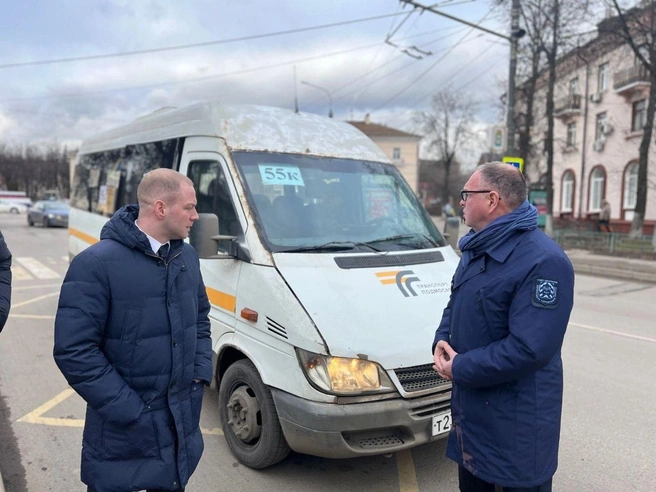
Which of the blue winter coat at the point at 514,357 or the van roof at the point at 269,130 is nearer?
the blue winter coat at the point at 514,357

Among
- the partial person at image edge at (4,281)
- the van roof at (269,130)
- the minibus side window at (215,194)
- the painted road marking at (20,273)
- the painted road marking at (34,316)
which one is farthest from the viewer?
the painted road marking at (20,273)

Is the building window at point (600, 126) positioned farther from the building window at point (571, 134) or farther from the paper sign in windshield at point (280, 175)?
the paper sign in windshield at point (280, 175)

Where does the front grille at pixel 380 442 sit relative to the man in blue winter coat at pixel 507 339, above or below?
below

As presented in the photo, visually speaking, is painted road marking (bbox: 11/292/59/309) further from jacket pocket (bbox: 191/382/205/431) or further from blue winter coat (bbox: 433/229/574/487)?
blue winter coat (bbox: 433/229/574/487)

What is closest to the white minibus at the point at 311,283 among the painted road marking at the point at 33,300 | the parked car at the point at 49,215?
the painted road marking at the point at 33,300

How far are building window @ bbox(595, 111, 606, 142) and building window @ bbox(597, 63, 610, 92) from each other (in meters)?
1.53

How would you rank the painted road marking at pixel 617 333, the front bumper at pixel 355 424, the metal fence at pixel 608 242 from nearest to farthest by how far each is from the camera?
the front bumper at pixel 355 424 → the painted road marking at pixel 617 333 → the metal fence at pixel 608 242

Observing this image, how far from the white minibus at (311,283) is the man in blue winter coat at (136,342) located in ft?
2.84

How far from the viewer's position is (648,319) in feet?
27.5

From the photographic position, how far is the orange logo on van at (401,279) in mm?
3406

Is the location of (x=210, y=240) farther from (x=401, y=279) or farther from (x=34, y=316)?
(x=34, y=316)

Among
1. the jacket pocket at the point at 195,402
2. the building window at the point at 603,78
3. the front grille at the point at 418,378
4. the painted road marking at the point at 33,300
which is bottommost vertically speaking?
the painted road marking at the point at 33,300

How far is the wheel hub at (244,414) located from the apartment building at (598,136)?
24235mm

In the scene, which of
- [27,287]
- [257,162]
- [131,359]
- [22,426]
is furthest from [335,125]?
[27,287]
